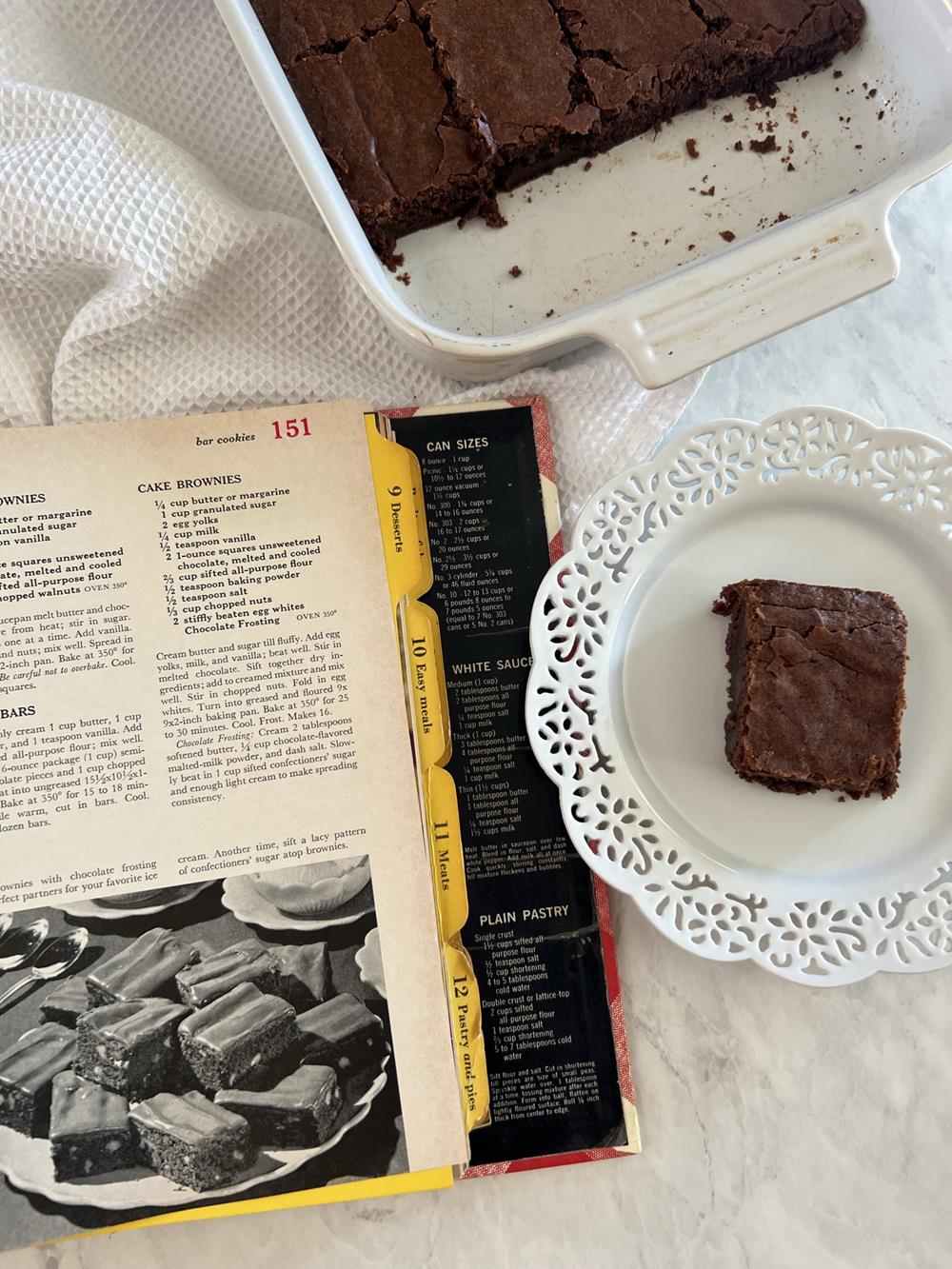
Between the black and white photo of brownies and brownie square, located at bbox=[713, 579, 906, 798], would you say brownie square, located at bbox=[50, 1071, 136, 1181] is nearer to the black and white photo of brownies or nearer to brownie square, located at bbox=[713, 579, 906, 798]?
the black and white photo of brownies

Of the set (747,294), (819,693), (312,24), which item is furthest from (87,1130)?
(312,24)

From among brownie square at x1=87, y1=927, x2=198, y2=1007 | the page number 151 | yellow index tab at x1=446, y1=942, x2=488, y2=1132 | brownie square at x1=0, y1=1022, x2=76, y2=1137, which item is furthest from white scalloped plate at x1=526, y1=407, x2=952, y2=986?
brownie square at x1=0, y1=1022, x2=76, y2=1137

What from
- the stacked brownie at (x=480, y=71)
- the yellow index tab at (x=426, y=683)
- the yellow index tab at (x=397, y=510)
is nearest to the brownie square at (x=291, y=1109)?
the yellow index tab at (x=426, y=683)

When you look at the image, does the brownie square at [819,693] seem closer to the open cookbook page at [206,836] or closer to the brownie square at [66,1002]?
the open cookbook page at [206,836]

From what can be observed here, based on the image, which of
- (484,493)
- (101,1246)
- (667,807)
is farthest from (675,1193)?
(484,493)

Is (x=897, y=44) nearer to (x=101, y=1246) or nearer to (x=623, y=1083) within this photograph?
(x=623, y=1083)
